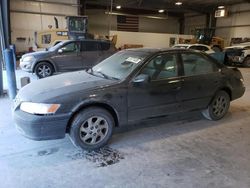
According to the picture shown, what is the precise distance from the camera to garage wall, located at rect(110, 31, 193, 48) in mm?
21233

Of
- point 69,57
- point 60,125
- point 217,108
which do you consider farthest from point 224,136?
point 69,57

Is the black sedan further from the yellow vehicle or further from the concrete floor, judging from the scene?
the yellow vehicle

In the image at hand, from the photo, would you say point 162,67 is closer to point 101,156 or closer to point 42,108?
point 101,156

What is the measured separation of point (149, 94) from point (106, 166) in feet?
4.05

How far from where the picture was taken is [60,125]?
3031 mm

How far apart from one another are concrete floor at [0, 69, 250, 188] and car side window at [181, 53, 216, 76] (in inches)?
37.4

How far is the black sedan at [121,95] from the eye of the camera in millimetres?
3025

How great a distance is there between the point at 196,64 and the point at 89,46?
242 inches

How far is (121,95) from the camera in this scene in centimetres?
337

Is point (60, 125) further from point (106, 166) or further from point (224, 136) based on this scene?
point (224, 136)

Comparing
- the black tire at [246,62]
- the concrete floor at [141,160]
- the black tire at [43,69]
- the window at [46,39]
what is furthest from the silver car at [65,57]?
the black tire at [246,62]

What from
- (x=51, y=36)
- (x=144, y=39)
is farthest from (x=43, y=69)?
(x=144, y=39)

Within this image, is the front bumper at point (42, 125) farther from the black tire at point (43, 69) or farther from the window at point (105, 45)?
the window at point (105, 45)

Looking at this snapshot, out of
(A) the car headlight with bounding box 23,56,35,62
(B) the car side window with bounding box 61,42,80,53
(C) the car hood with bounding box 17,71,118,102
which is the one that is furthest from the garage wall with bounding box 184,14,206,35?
(C) the car hood with bounding box 17,71,118,102
